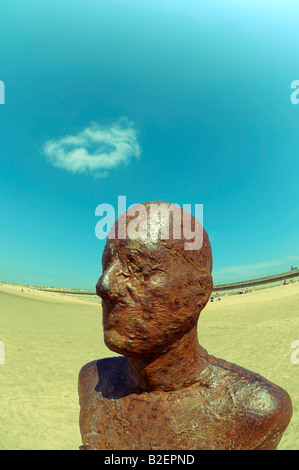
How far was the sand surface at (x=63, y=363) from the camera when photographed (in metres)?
5.06

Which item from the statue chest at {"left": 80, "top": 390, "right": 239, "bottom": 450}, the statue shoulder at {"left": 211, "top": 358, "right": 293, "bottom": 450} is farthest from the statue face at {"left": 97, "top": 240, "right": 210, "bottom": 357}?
the statue shoulder at {"left": 211, "top": 358, "right": 293, "bottom": 450}

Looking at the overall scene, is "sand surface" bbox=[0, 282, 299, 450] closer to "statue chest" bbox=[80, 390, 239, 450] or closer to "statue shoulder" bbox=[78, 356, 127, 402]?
"statue shoulder" bbox=[78, 356, 127, 402]

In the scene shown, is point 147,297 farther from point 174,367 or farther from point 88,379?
point 88,379

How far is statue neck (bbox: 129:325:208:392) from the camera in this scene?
7.06 ft

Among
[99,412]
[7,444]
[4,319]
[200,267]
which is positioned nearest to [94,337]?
[4,319]

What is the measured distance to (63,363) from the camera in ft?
28.0

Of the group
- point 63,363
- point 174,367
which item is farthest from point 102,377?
point 63,363

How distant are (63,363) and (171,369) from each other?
7.51 meters

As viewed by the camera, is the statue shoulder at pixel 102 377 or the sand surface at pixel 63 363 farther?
the sand surface at pixel 63 363

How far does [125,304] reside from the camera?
80.7 inches

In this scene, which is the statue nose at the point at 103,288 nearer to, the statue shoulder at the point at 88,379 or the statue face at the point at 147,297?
the statue face at the point at 147,297

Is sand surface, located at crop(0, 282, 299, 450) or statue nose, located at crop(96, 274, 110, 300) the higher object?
statue nose, located at crop(96, 274, 110, 300)

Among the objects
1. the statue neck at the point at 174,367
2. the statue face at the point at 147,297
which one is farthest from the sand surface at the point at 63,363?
the statue face at the point at 147,297
